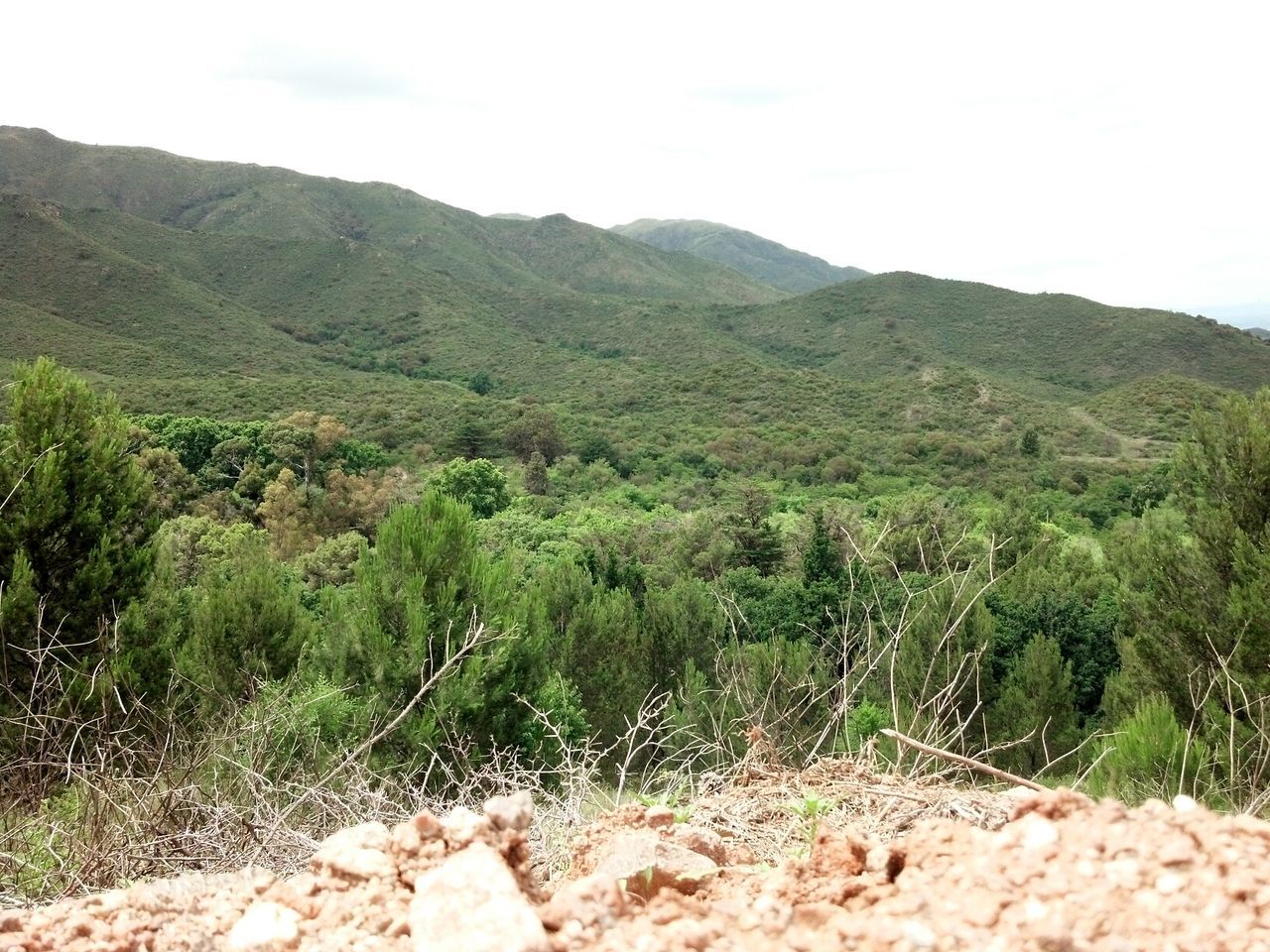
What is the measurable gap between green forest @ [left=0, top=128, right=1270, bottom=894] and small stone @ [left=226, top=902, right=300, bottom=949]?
1.41 metres

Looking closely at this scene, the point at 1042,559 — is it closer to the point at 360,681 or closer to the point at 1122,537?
the point at 1122,537

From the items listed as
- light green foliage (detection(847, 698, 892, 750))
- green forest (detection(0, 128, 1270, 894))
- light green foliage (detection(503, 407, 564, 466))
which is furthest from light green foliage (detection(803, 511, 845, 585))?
light green foliage (detection(503, 407, 564, 466))

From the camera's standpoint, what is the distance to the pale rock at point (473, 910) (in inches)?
50.3

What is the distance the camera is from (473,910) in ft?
4.43

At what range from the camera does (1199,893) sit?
1.24 meters

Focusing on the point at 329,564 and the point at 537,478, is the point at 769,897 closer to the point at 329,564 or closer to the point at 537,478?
the point at 329,564

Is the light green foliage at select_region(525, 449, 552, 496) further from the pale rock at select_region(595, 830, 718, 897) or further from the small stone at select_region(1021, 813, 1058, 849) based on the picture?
the small stone at select_region(1021, 813, 1058, 849)

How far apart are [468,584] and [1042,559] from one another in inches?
691

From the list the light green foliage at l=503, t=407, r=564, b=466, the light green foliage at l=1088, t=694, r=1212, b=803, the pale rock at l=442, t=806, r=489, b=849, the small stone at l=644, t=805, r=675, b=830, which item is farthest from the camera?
the light green foliage at l=503, t=407, r=564, b=466

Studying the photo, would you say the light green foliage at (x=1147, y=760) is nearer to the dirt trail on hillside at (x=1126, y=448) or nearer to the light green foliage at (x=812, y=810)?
the light green foliage at (x=812, y=810)

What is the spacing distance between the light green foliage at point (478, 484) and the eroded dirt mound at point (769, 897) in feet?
101

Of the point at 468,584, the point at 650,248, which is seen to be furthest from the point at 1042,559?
the point at 650,248

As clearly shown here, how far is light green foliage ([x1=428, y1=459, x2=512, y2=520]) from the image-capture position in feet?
107

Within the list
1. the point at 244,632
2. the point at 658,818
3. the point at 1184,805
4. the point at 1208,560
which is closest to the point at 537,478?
the point at 244,632
